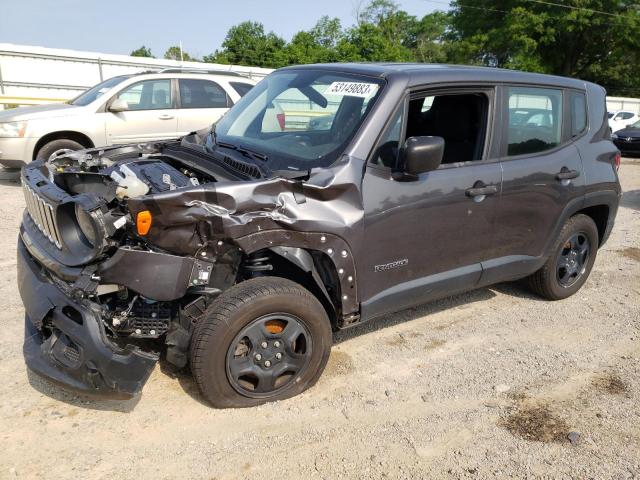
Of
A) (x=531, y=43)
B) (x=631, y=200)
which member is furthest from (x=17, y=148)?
(x=531, y=43)

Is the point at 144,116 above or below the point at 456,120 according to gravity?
below

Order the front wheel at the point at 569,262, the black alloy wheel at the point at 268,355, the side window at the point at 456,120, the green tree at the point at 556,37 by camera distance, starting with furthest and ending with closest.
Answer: the green tree at the point at 556,37, the front wheel at the point at 569,262, the side window at the point at 456,120, the black alloy wheel at the point at 268,355

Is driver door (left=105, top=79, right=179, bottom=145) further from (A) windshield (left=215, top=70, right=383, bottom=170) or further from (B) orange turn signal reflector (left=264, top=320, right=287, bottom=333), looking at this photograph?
(B) orange turn signal reflector (left=264, top=320, right=287, bottom=333)

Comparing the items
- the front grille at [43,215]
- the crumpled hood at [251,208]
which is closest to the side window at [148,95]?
the front grille at [43,215]

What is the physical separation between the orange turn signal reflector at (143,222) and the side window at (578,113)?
345 cm

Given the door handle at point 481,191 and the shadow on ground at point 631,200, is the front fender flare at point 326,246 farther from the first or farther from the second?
the shadow on ground at point 631,200

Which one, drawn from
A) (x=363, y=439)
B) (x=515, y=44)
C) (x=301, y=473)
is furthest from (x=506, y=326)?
(x=515, y=44)

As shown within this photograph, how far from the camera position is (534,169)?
405 cm

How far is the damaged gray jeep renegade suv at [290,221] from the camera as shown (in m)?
2.75

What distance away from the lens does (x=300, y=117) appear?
12.6 ft

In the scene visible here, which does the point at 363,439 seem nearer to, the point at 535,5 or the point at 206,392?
the point at 206,392

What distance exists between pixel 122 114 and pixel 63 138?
0.96 meters

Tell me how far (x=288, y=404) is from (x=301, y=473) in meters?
0.57

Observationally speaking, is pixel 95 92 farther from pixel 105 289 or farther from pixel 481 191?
pixel 481 191
